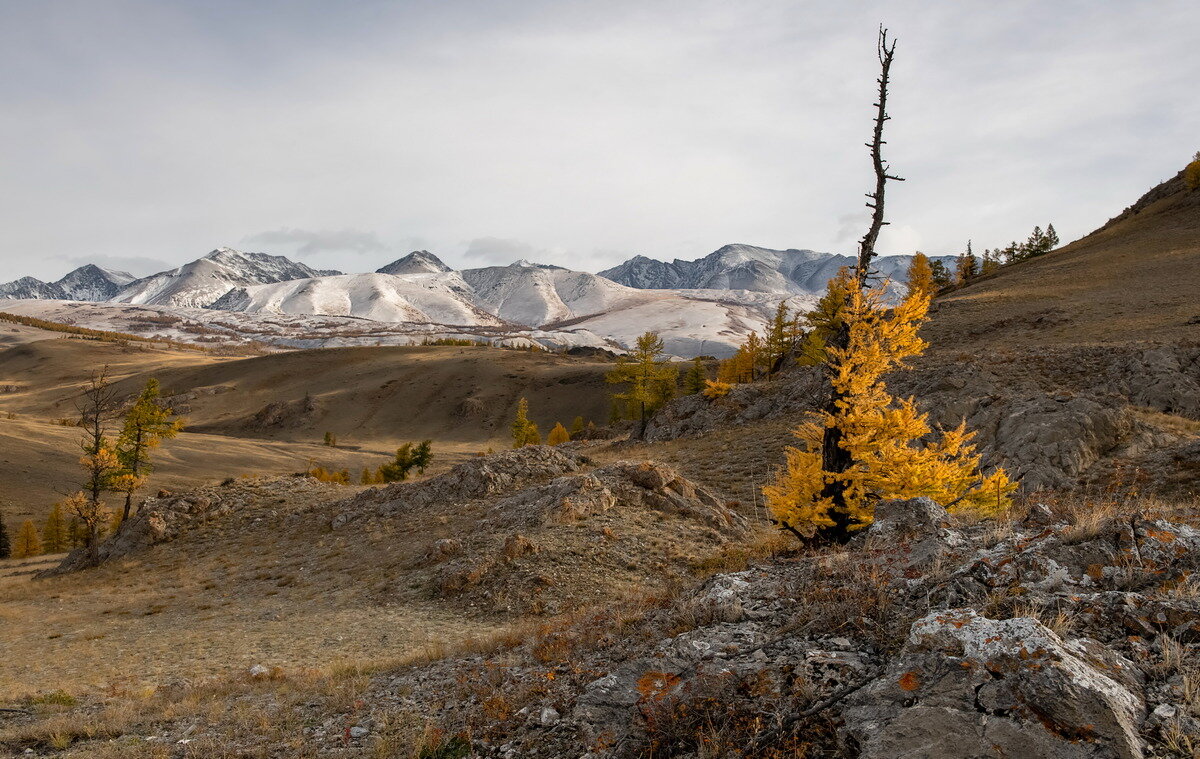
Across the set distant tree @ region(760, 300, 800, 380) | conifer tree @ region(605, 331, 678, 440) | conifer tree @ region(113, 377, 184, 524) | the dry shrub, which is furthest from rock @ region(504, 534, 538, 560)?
distant tree @ region(760, 300, 800, 380)

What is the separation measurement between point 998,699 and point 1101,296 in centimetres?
6608

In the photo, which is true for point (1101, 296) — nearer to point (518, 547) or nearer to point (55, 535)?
point (518, 547)

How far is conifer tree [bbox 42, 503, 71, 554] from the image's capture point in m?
54.8

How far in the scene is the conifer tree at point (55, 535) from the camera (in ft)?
180

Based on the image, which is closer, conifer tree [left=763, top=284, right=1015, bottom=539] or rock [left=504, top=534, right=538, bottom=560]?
conifer tree [left=763, top=284, right=1015, bottom=539]

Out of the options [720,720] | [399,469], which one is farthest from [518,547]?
[399,469]

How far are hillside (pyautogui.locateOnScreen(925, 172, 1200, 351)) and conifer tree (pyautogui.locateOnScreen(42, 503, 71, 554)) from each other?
264ft

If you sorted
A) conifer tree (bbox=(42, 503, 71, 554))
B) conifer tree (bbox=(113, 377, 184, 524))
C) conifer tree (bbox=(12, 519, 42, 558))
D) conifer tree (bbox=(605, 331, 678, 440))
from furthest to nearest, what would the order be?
1. conifer tree (bbox=(605, 331, 678, 440))
2. conifer tree (bbox=(42, 503, 71, 554))
3. conifer tree (bbox=(12, 519, 42, 558))
4. conifer tree (bbox=(113, 377, 184, 524))

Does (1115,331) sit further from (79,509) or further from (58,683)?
(79,509)

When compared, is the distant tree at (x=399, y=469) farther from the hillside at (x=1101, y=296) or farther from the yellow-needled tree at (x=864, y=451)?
the yellow-needled tree at (x=864, y=451)

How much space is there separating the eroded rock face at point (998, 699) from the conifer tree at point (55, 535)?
7257cm

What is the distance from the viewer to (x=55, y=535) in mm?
55250

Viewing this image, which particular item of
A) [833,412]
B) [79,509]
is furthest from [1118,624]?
[79,509]

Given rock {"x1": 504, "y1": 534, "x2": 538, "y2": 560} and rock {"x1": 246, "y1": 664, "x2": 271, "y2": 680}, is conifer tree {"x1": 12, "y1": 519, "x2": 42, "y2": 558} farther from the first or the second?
rock {"x1": 246, "y1": 664, "x2": 271, "y2": 680}
